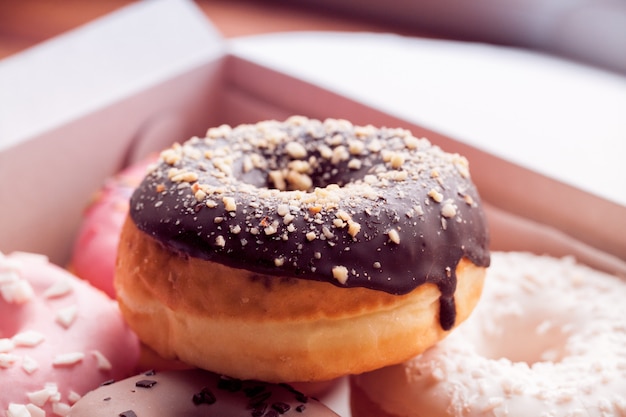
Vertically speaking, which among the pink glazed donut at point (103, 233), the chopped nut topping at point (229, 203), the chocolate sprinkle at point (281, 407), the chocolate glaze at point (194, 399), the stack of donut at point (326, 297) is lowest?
the pink glazed donut at point (103, 233)

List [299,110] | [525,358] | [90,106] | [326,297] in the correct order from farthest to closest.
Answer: [299,110], [90,106], [525,358], [326,297]

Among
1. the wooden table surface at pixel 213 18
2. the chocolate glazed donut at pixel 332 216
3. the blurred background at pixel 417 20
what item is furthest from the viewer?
the wooden table surface at pixel 213 18

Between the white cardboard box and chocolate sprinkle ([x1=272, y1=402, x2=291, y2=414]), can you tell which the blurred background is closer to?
the white cardboard box

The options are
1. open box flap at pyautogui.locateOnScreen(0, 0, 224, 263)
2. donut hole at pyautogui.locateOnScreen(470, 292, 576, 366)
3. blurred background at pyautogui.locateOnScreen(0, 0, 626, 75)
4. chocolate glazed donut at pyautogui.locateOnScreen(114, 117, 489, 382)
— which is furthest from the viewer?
blurred background at pyautogui.locateOnScreen(0, 0, 626, 75)

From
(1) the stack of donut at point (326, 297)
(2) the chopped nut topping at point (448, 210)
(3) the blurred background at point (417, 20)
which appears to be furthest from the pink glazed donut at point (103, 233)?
(3) the blurred background at point (417, 20)

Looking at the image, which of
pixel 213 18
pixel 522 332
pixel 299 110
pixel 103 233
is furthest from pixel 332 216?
pixel 213 18

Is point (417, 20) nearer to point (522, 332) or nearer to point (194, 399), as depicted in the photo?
point (522, 332)

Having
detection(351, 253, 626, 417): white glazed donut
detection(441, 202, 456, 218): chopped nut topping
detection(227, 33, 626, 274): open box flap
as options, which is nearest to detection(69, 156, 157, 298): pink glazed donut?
detection(227, 33, 626, 274): open box flap

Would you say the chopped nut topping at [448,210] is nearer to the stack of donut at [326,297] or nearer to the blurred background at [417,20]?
the stack of donut at [326,297]
